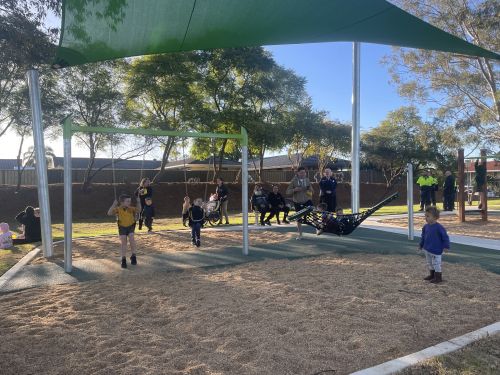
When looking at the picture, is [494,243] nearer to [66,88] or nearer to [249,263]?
[249,263]

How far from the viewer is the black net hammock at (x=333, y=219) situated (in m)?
8.37

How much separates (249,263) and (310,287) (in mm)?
1928

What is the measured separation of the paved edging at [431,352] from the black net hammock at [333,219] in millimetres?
4451

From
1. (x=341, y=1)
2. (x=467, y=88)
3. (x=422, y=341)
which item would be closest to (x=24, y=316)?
(x=422, y=341)

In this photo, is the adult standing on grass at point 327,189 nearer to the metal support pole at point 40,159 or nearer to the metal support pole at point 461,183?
the metal support pole at point 461,183

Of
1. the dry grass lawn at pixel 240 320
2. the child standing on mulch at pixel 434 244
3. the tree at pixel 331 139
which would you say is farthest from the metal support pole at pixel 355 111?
the tree at pixel 331 139

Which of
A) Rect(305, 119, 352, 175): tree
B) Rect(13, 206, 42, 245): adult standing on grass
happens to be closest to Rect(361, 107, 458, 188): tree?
Rect(305, 119, 352, 175): tree

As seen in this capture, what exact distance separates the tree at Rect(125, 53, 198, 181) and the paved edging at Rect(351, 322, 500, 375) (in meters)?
20.8

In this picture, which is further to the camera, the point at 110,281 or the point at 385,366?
the point at 110,281

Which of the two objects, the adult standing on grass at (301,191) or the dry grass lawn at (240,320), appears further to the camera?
the adult standing on grass at (301,191)

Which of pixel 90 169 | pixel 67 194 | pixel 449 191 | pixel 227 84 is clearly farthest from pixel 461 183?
pixel 90 169

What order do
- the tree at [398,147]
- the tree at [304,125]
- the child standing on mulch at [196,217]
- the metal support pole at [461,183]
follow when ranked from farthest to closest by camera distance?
the tree at [398,147], the tree at [304,125], the metal support pole at [461,183], the child standing on mulch at [196,217]

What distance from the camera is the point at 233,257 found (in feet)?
25.7

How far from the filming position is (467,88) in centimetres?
2114
